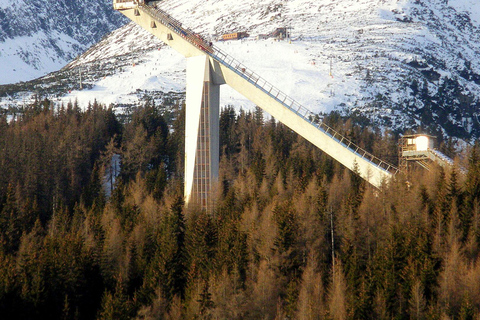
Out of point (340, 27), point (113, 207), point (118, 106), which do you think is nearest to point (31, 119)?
point (118, 106)

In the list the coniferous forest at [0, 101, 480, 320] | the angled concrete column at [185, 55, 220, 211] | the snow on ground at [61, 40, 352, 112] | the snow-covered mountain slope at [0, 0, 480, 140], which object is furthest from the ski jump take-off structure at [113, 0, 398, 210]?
the snow-covered mountain slope at [0, 0, 480, 140]

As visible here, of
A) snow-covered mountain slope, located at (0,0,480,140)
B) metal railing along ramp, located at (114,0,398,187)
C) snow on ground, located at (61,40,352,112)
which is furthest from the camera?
snow-covered mountain slope, located at (0,0,480,140)

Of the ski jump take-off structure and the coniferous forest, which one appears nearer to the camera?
the coniferous forest

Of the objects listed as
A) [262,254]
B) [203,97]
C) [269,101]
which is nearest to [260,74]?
[203,97]

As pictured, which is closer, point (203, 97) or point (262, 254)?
point (262, 254)

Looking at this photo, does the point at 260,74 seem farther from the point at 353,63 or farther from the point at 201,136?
the point at 201,136

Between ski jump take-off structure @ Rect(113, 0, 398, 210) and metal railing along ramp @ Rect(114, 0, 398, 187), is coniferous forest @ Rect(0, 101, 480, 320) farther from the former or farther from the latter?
ski jump take-off structure @ Rect(113, 0, 398, 210)
